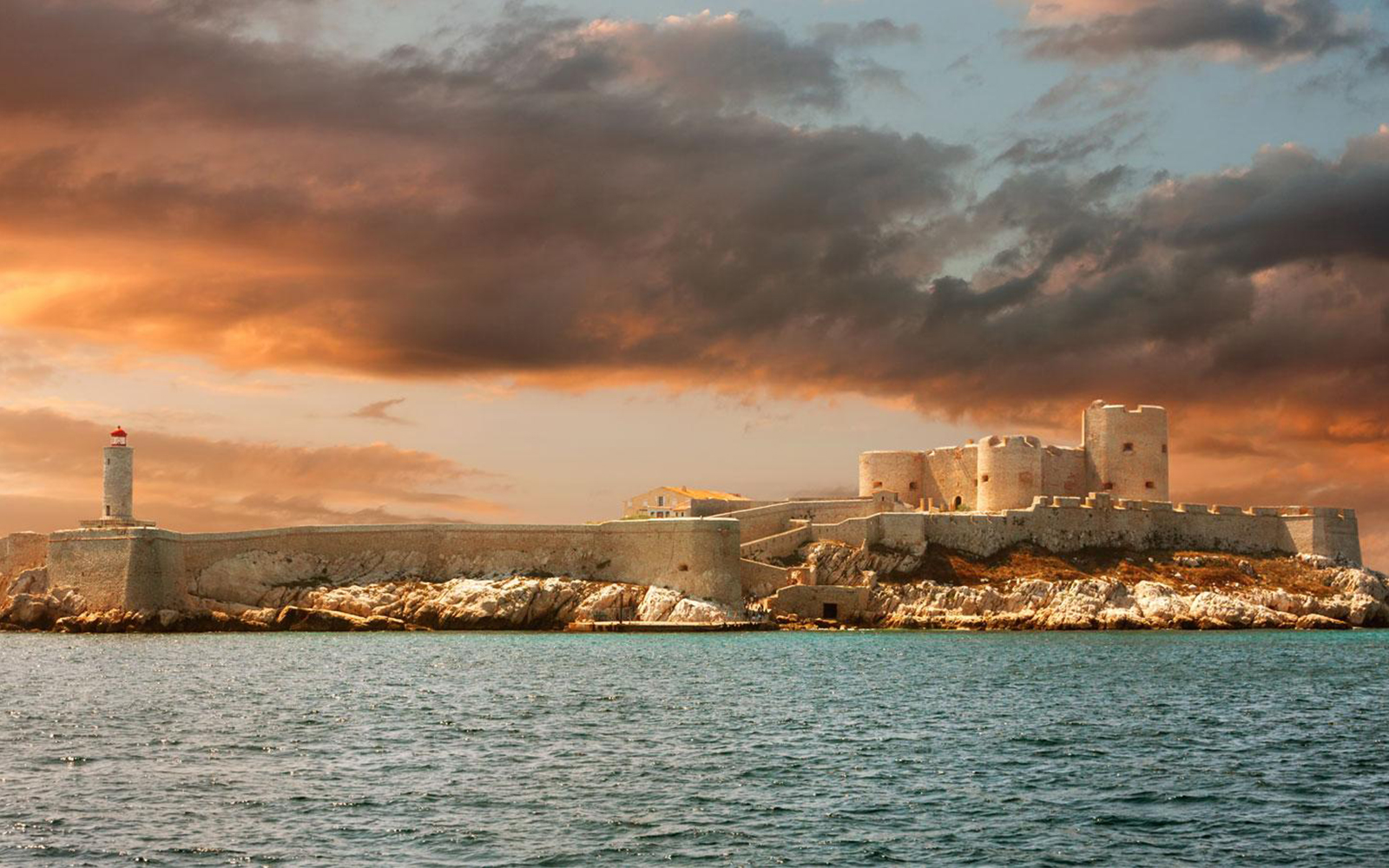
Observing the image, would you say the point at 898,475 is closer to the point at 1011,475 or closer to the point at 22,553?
the point at 1011,475

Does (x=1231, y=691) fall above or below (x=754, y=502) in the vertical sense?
below

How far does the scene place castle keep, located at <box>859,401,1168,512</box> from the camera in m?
73.2

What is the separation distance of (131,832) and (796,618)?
48.3 metres

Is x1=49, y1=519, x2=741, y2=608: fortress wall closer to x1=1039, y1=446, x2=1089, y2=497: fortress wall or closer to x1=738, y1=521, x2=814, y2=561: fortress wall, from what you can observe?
x1=738, y1=521, x2=814, y2=561: fortress wall

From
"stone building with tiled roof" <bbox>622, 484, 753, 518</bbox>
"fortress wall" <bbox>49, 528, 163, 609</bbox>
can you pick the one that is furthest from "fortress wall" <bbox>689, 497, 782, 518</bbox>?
"fortress wall" <bbox>49, 528, 163, 609</bbox>

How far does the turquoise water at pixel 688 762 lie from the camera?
18516mm

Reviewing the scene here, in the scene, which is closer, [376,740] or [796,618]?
[376,740]

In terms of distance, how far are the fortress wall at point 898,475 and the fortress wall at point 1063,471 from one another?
21.2 feet

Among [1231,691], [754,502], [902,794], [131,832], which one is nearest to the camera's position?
[131,832]

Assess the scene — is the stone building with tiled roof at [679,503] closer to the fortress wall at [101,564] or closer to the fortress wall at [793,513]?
the fortress wall at [793,513]

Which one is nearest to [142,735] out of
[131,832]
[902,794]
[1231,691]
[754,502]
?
[131,832]

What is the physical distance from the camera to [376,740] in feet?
88.9

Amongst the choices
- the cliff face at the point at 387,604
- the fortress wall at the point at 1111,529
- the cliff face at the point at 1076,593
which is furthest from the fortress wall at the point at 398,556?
the fortress wall at the point at 1111,529

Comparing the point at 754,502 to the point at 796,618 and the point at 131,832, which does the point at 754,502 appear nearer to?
the point at 796,618
